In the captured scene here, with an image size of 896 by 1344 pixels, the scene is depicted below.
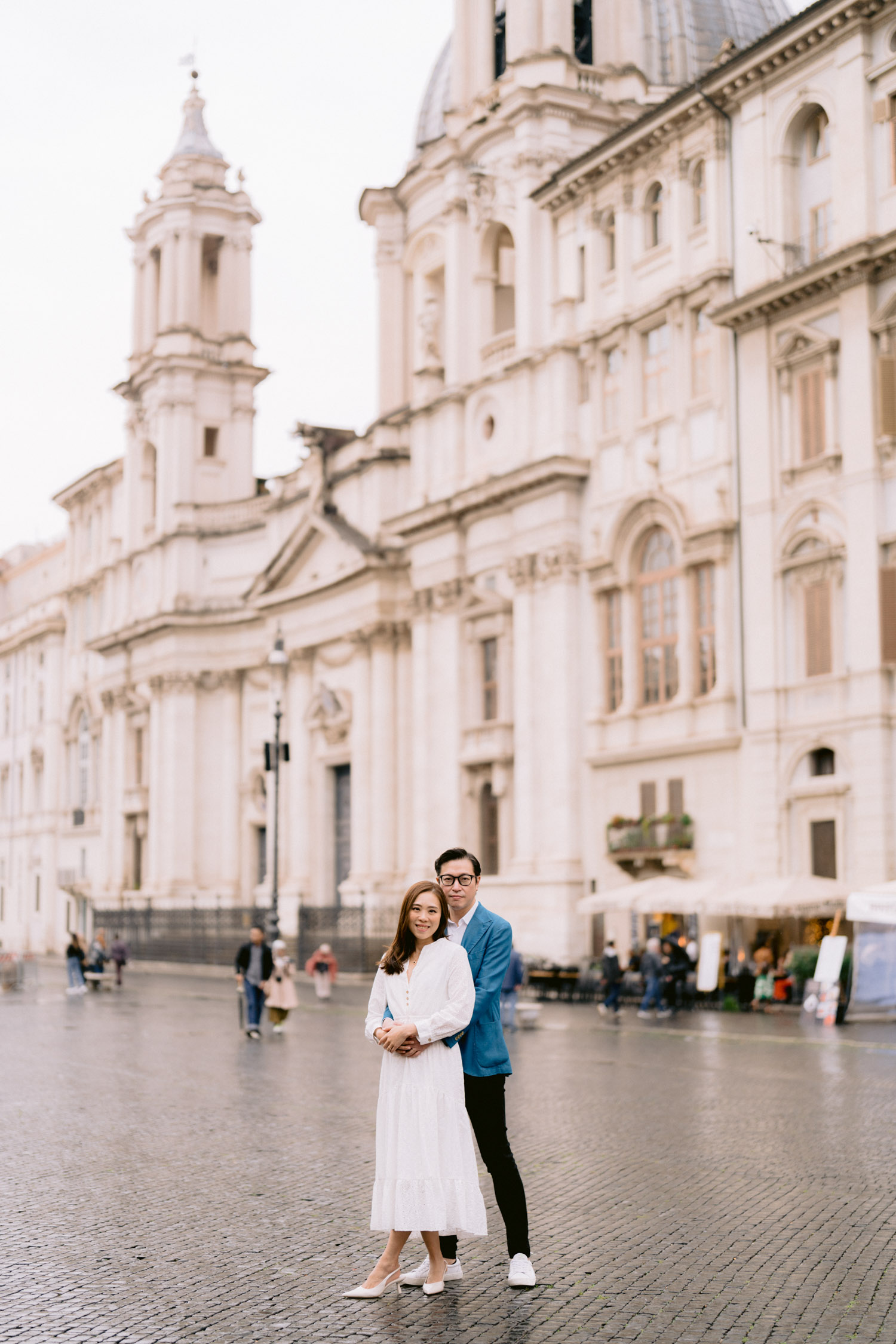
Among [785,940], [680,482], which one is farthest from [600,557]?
[785,940]

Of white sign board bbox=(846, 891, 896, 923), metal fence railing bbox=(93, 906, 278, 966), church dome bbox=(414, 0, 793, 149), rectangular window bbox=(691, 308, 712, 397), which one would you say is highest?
church dome bbox=(414, 0, 793, 149)

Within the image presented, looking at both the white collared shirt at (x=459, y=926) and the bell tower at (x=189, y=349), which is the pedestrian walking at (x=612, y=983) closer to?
the white collared shirt at (x=459, y=926)

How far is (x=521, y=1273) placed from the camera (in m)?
7.85

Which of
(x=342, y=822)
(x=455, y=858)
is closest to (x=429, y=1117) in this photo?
(x=455, y=858)

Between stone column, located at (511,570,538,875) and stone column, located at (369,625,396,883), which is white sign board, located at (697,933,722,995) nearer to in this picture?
A: stone column, located at (511,570,538,875)

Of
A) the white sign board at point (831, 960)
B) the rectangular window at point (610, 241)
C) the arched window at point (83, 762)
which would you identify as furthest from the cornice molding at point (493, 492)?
the arched window at point (83, 762)

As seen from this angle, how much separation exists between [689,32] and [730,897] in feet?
102

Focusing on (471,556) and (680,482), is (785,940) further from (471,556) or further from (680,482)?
(471,556)

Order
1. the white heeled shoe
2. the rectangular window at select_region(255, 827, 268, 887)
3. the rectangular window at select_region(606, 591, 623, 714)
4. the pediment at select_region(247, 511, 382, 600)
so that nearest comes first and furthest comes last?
1. the white heeled shoe
2. the rectangular window at select_region(606, 591, 623, 714)
3. the pediment at select_region(247, 511, 382, 600)
4. the rectangular window at select_region(255, 827, 268, 887)

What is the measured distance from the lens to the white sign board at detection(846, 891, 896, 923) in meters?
23.8

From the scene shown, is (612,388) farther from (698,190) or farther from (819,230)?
(819,230)

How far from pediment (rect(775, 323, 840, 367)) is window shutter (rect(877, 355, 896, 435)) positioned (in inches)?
63.1

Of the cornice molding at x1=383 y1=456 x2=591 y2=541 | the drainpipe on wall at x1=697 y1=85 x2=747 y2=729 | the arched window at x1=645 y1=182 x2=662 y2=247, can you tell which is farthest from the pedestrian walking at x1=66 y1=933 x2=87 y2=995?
the arched window at x1=645 y1=182 x2=662 y2=247

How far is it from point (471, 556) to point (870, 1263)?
121 feet
